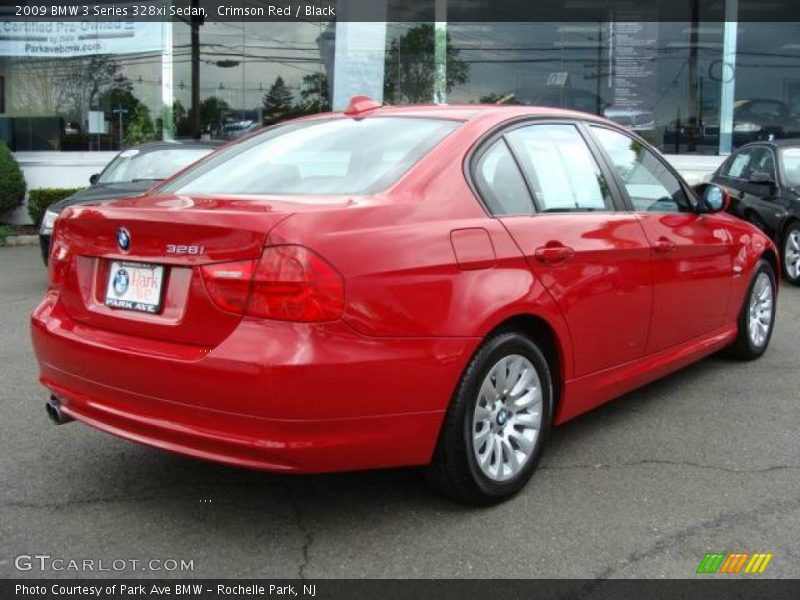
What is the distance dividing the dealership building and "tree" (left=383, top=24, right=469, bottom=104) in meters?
0.02

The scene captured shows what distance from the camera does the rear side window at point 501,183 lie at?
3.50m

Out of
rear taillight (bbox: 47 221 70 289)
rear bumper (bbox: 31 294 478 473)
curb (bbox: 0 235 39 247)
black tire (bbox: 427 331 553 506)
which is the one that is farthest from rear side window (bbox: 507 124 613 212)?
curb (bbox: 0 235 39 247)

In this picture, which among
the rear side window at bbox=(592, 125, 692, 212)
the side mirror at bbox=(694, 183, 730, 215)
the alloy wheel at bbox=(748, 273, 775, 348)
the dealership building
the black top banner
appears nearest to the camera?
the rear side window at bbox=(592, 125, 692, 212)

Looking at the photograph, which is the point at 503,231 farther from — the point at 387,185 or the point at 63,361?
the point at 63,361

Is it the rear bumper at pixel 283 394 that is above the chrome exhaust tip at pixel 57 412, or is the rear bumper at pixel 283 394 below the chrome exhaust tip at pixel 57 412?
above

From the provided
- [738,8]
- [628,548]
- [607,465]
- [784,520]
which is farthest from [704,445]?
[738,8]

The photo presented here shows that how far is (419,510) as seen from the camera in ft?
11.2

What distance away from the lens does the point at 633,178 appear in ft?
14.8

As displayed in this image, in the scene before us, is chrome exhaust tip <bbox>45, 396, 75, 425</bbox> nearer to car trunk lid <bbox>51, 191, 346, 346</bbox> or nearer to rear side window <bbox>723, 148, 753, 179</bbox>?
car trunk lid <bbox>51, 191, 346, 346</bbox>

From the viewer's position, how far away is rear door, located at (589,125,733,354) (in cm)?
437

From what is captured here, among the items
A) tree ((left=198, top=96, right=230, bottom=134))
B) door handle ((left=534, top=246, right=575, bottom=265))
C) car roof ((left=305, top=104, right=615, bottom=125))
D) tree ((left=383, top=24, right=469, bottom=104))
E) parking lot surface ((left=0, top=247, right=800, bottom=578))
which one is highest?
tree ((left=383, top=24, right=469, bottom=104))

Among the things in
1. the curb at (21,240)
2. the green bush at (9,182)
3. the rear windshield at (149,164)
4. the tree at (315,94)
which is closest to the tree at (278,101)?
the tree at (315,94)

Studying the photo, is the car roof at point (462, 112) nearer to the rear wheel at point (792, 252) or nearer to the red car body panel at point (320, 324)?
the red car body panel at point (320, 324)

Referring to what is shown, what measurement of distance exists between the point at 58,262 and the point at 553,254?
2.08 meters
